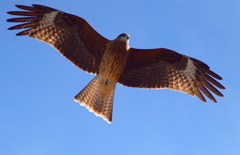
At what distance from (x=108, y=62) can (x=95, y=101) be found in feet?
3.39

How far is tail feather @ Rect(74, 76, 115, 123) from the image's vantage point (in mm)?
10672

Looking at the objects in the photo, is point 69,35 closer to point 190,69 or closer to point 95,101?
point 95,101

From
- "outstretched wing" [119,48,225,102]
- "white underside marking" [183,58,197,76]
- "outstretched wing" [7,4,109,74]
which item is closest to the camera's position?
"outstretched wing" [7,4,109,74]

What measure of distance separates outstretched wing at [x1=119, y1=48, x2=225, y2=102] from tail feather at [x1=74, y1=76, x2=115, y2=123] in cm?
58

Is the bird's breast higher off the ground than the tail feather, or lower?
higher

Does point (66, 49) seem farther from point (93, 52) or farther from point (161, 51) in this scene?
point (161, 51)

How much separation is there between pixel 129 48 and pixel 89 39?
938mm

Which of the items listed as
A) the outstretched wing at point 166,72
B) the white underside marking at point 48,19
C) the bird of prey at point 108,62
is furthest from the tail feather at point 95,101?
the white underside marking at point 48,19

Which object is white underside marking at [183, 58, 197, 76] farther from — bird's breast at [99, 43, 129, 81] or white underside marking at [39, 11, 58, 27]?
white underside marking at [39, 11, 58, 27]

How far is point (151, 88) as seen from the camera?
10.8m

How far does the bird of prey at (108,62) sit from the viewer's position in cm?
1030

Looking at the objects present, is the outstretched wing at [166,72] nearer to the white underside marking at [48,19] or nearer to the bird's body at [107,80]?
the bird's body at [107,80]

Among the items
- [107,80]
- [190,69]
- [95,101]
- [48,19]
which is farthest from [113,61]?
[190,69]

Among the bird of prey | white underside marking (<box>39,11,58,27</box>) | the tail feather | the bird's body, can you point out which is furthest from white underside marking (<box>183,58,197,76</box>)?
white underside marking (<box>39,11,58,27</box>)
